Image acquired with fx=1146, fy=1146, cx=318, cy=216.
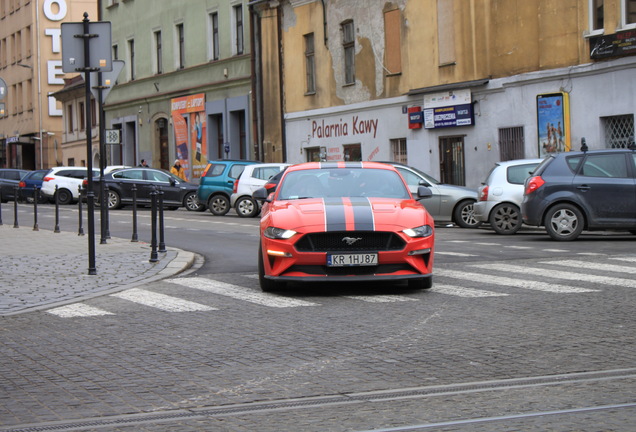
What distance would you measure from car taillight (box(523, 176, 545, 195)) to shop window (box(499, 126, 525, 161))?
1018 centimetres

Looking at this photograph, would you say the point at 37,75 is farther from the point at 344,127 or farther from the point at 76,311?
the point at 76,311

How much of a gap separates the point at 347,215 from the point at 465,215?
46.0 ft

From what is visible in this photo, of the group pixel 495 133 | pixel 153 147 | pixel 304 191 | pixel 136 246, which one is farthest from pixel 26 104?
pixel 304 191

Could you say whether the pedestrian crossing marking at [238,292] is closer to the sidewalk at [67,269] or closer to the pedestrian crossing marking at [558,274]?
the sidewalk at [67,269]

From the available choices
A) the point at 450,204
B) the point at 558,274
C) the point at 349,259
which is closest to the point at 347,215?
the point at 349,259

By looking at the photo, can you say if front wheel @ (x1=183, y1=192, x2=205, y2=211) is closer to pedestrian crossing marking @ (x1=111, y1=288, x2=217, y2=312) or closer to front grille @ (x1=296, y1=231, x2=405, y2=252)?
pedestrian crossing marking @ (x1=111, y1=288, x2=217, y2=312)

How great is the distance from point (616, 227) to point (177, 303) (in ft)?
34.6

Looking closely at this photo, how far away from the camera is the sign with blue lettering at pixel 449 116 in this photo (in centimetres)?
3238

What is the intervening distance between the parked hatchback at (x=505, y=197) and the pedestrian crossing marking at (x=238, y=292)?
400 inches

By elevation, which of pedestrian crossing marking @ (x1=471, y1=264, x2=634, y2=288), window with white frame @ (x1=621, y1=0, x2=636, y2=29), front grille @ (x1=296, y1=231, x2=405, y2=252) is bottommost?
pedestrian crossing marking @ (x1=471, y1=264, x2=634, y2=288)

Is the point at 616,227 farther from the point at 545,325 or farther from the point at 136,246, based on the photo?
the point at 545,325

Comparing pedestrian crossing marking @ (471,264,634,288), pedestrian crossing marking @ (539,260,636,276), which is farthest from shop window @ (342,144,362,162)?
pedestrian crossing marking @ (471,264,634,288)

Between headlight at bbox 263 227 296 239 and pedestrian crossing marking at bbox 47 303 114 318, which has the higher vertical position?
headlight at bbox 263 227 296 239

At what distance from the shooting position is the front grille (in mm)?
12031
